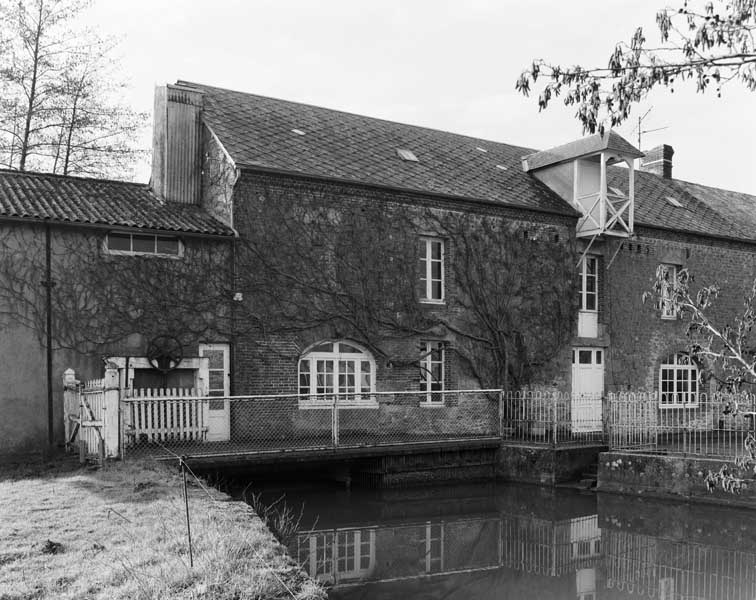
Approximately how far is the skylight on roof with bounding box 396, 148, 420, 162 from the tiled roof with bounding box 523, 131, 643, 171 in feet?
13.2

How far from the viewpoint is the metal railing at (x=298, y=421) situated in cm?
1405

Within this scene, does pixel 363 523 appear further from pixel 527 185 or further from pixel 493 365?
pixel 527 185

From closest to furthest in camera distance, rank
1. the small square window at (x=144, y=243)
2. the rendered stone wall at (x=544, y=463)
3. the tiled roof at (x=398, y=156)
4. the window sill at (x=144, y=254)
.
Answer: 1. the window sill at (x=144, y=254)
2. the small square window at (x=144, y=243)
3. the rendered stone wall at (x=544, y=463)
4. the tiled roof at (x=398, y=156)

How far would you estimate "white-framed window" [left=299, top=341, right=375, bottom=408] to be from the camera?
57.9ft

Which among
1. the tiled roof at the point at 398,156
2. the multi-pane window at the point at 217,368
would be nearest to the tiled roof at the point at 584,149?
the tiled roof at the point at 398,156

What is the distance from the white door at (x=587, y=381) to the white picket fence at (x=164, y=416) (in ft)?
32.8

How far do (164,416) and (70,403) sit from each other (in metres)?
1.73

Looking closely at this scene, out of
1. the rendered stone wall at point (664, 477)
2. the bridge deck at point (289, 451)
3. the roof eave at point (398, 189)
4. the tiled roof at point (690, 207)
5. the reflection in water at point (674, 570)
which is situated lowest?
the reflection in water at point (674, 570)

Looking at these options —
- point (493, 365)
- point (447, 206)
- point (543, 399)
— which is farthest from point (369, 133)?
point (543, 399)

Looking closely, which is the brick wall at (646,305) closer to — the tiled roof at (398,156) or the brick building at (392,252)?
the brick building at (392,252)

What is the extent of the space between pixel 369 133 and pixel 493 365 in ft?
23.3

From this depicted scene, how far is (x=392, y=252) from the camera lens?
1869cm

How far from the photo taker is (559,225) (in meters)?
21.5

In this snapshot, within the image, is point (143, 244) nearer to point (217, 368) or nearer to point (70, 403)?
point (217, 368)
